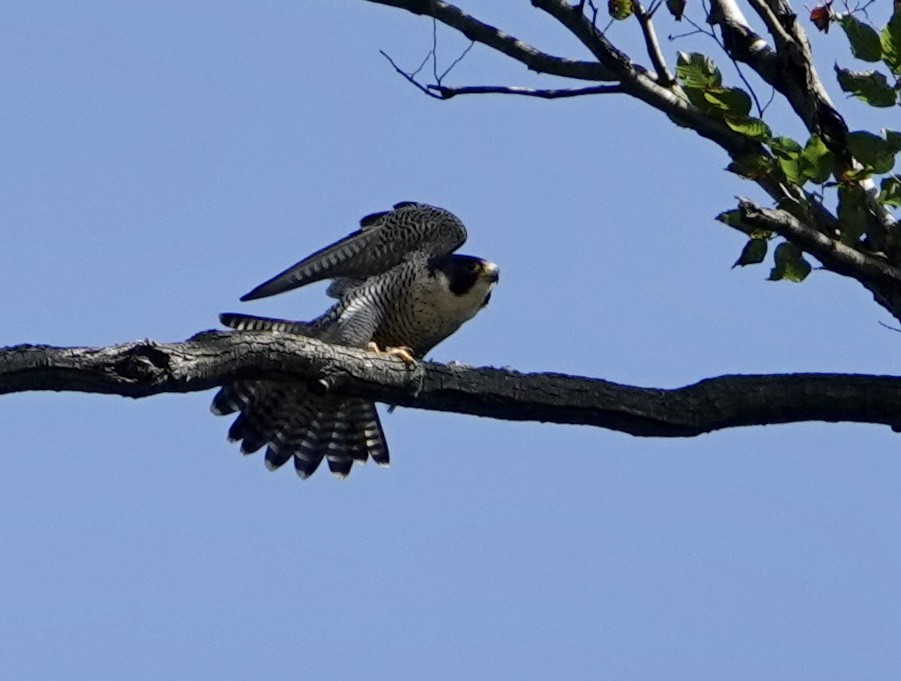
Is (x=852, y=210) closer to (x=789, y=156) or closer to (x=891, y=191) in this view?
(x=891, y=191)

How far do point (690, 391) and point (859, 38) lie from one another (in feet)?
4.93

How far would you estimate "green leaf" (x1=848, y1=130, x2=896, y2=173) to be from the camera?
5293 mm

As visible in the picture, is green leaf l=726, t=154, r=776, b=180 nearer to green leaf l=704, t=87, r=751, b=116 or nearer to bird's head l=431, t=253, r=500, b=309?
green leaf l=704, t=87, r=751, b=116

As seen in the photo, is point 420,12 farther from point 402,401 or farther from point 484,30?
point 402,401

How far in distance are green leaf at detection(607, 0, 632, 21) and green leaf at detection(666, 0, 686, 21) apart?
Result: 0.73ft

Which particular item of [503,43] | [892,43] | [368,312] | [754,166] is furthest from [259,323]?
[892,43]

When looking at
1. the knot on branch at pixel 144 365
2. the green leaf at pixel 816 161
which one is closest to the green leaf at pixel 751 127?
the green leaf at pixel 816 161

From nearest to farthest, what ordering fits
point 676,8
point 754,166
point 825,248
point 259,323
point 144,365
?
point 144,365, point 825,248, point 754,166, point 676,8, point 259,323

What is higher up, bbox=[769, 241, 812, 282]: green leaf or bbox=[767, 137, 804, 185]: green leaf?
bbox=[767, 137, 804, 185]: green leaf

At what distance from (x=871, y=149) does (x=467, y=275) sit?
3.78 metres

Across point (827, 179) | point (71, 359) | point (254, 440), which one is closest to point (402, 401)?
point (71, 359)

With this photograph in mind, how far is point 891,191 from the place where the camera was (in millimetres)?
5621

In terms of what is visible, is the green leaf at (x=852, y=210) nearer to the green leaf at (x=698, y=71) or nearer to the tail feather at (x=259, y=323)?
the green leaf at (x=698, y=71)

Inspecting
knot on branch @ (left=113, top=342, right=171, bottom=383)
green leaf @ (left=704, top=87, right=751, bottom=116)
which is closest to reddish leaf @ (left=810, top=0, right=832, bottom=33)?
green leaf @ (left=704, top=87, right=751, bottom=116)
